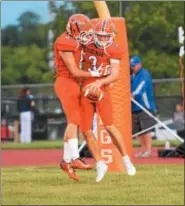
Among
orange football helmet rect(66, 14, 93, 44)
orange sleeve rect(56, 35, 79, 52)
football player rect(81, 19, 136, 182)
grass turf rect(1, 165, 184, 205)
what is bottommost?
grass turf rect(1, 165, 184, 205)

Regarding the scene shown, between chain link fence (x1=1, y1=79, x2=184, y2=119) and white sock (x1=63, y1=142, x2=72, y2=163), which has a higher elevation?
white sock (x1=63, y1=142, x2=72, y2=163)

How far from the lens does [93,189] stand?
352 inches

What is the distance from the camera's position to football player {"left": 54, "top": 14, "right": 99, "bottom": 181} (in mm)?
10023

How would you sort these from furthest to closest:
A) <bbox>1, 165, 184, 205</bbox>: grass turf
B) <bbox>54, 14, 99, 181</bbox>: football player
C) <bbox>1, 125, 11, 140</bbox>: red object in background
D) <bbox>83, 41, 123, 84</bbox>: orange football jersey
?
<bbox>1, 125, 11, 140</bbox>: red object in background
<bbox>83, 41, 123, 84</bbox>: orange football jersey
<bbox>54, 14, 99, 181</bbox>: football player
<bbox>1, 165, 184, 205</bbox>: grass turf

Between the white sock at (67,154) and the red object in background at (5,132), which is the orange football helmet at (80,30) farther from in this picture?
the red object in background at (5,132)

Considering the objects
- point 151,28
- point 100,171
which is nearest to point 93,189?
point 100,171

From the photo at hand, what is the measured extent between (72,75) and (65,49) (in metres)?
0.33

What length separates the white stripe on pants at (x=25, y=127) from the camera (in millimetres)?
25953

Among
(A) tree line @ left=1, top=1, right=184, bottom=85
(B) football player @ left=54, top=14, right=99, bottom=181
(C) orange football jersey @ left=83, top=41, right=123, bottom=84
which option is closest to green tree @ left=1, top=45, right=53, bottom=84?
(A) tree line @ left=1, top=1, right=184, bottom=85

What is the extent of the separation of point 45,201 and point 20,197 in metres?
0.38

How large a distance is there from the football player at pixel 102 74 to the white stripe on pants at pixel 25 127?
15.7 metres

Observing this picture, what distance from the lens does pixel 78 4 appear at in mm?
32750

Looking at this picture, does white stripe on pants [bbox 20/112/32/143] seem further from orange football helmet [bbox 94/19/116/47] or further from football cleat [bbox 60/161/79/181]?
football cleat [bbox 60/161/79/181]

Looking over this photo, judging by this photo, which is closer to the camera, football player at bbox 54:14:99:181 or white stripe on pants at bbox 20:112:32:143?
football player at bbox 54:14:99:181
